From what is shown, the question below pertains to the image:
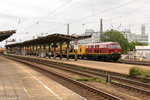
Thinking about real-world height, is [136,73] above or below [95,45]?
below

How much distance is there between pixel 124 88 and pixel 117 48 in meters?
26.7

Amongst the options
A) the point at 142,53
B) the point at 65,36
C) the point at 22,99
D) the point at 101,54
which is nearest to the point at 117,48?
the point at 101,54

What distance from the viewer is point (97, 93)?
38.0 feet

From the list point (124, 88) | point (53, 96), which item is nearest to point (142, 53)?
point (124, 88)

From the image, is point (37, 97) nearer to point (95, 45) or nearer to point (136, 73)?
point (136, 73)

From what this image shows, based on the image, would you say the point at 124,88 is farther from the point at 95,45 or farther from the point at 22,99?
the point at 95,45

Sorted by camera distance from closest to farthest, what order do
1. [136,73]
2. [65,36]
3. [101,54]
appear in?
1. [136,73]
2. [65,36]
3. [101,54]

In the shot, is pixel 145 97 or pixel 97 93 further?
pixel 97 93

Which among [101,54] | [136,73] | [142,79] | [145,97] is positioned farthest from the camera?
[101,54]

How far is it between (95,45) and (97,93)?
3295 centimetres

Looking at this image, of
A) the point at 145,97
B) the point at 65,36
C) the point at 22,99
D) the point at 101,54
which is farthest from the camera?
the point at 101,54

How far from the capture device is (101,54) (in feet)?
136

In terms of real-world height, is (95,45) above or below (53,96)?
above

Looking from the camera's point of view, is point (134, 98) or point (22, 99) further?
point (134, 98)
